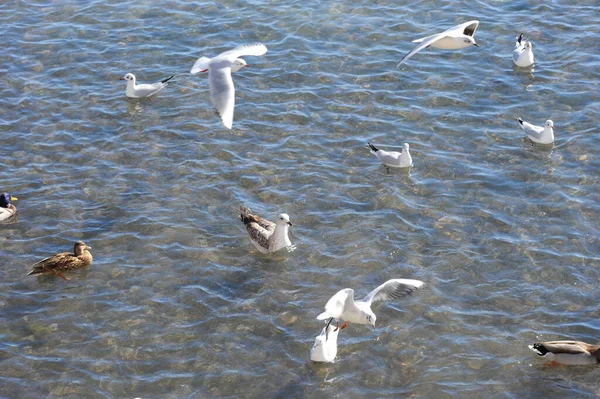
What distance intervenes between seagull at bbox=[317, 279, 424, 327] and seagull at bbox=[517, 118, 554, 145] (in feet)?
16.9

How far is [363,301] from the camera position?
36.9 ft

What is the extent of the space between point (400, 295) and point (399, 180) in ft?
12.5

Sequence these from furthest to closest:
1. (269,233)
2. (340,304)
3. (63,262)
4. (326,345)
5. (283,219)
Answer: (269,233) → (283,219) → (63,262) → (326,345) → (340,304)

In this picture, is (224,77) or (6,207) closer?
(6,207)

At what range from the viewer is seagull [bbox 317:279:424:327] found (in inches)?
413

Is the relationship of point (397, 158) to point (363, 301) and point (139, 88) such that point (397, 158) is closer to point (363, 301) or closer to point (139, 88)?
point (363, 301)

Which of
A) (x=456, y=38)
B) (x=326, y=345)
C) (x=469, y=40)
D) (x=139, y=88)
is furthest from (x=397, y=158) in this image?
(x=139, y=88)

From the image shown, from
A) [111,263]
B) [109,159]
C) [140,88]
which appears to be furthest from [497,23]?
[111,263]

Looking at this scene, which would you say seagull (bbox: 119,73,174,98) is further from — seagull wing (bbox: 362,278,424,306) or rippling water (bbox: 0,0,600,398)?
seagull wing (bbox: 362,278,424,306)

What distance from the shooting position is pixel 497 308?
11.9 m

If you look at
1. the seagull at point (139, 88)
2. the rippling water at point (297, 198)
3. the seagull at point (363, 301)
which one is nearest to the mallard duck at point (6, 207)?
the rippling water at point (297, 198)

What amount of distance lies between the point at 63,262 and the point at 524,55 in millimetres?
10337

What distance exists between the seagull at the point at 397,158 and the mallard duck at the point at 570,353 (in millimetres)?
4985

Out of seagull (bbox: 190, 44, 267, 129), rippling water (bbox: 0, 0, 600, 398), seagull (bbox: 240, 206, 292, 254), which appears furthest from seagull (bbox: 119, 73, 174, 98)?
seagull (bbox: 240, 206, 292, 254)
